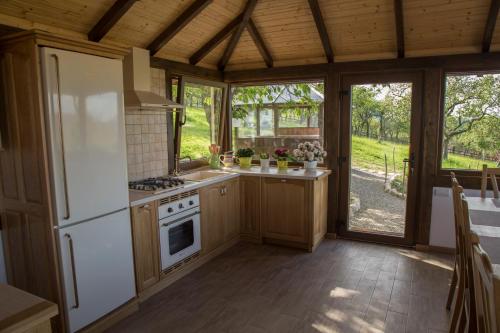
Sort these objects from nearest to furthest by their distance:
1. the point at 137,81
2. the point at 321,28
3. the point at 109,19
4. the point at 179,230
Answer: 1. the point at 109,19
2. the point at 137,81
3. the point at 179,230
4. the point at 321,28

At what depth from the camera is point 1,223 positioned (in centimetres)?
261

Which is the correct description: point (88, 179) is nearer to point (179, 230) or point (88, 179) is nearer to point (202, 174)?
point (179, 230)

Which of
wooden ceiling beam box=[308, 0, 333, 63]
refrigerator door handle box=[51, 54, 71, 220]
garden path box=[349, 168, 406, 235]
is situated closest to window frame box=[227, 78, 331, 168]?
wooden ceiling beam box=[308, 0, 333, 63]

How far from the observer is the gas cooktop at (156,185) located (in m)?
3.16

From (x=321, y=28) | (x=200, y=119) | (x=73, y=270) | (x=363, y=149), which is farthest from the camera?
(x=200, y=119)

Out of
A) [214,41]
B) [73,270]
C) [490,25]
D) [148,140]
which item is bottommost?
[73,270]

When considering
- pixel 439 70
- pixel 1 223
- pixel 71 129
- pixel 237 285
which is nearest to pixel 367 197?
pixel 439 70

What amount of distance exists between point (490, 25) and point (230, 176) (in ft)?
9.76

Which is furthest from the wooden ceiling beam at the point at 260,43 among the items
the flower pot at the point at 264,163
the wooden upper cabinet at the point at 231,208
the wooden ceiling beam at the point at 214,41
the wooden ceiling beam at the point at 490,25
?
the wooden ceiling beam at the point at 490,25

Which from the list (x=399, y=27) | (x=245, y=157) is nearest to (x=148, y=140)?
(x=245, y=157)

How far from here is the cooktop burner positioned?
10.4ft

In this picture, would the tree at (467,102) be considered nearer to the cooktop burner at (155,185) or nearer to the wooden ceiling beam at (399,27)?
the wooden ceiling beam at (399,27)

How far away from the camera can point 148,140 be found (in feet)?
12.3

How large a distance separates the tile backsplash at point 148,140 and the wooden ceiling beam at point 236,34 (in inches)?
38.3
